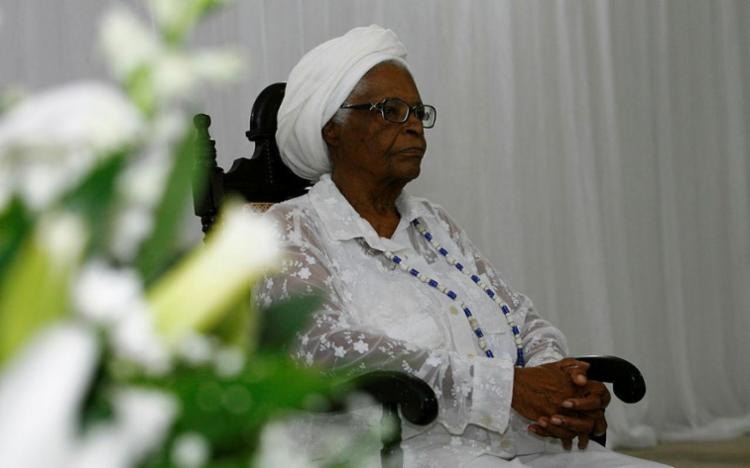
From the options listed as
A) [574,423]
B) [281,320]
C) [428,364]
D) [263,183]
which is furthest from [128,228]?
[263,183]

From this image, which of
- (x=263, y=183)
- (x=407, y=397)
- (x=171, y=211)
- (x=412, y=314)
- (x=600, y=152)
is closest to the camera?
(x=171, y=211)

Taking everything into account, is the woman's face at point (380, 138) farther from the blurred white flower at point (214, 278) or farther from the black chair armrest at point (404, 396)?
the blurred white flower at point (214, 278)

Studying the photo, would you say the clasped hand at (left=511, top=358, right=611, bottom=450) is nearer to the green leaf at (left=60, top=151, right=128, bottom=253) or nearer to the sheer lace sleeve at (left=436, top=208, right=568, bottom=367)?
the sheer lace sleeve at (left=436, top=208, right=568, bottom=367)

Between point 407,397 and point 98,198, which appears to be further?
point 407,397

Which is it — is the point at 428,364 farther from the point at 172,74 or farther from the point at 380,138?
the point at 172,74

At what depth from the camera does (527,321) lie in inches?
107

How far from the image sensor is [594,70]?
4805 millimetres

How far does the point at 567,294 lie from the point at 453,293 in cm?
220

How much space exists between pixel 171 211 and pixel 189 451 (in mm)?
89

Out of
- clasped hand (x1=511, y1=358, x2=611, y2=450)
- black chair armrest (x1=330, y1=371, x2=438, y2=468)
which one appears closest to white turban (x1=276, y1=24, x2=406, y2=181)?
clasped hand (x1=511, y1=358, x2=611, y2=450)

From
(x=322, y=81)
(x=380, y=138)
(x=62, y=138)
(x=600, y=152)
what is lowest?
(x=600, y=152)

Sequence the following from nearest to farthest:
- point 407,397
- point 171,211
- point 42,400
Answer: point 42,400, point 171,211, point 407,397

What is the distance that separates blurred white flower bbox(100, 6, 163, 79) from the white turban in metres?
2.33

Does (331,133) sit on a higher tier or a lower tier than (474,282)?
higher
